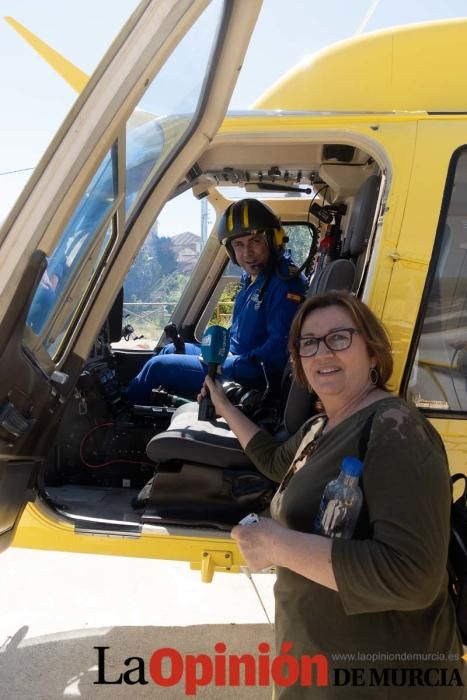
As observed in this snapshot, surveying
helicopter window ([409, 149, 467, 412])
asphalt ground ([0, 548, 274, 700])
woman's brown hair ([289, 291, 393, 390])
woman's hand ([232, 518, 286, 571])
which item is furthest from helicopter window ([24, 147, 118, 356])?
asphalt ground ([0, 548, 274, 700])

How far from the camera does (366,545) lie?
3.46ft

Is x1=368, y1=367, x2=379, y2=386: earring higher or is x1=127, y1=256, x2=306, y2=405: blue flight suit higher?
x1=127, y1=256, x2=306, y2=405: blue flight suit

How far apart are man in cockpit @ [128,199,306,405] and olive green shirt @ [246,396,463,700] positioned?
1.69 m

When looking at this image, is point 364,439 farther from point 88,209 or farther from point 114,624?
point 114,624

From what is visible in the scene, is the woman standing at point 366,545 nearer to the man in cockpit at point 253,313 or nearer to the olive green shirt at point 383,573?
the olive green shirt at point 383,573

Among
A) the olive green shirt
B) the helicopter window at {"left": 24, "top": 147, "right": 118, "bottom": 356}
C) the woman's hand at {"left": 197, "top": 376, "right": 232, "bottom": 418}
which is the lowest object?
the olive green shirt

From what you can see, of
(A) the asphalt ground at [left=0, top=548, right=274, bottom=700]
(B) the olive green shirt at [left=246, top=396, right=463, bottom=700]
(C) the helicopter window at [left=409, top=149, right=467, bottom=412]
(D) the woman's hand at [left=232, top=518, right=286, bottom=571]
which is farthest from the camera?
(A) the asphalt ground at [left=0, top=548, right=274, bottom=700]

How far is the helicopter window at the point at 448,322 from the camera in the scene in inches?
82.9

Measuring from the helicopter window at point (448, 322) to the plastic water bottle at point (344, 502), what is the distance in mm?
1172

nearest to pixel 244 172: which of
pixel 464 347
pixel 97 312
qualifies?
pixel 97 312

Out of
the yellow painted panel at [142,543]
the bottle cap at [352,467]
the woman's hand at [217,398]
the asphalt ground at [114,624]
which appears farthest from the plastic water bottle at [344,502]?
the asphalt ground at [114,624]

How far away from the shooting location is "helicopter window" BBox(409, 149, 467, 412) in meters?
2.11

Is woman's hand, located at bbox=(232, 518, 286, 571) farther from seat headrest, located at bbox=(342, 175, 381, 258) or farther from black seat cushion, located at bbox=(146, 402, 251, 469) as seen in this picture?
seat headrest, located at bbox=(342, 175, 381, 258)

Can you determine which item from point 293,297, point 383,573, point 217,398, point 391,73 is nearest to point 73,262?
point 217,398
